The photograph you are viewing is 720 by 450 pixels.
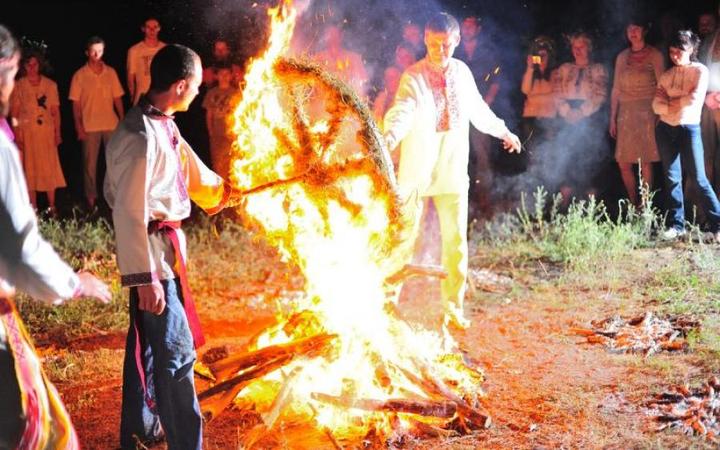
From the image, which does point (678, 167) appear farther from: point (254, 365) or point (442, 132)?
point (254, 365)

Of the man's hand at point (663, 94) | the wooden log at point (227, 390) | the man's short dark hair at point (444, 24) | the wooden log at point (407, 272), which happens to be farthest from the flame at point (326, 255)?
the man's hand at point (663, 94)

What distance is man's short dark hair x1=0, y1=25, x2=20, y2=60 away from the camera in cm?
317

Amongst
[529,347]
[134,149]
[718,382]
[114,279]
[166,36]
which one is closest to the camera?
[134,149]

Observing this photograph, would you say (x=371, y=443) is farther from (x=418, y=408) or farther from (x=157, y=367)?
(x=157, y=367)

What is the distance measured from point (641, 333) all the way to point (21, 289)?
485 cm

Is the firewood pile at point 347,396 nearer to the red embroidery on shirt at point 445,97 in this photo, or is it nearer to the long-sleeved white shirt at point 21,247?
the long-sleeved white shirt at point 21,247

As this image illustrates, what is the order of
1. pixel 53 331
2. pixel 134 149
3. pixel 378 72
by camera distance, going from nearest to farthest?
1. pixel 134 149
2. pixel 53 331
3. pixel 378 72

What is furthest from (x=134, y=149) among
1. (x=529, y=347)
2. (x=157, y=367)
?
(x=529, y=347)

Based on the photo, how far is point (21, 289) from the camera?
3141mm

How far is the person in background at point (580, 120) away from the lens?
10156mm

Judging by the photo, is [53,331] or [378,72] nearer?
[53,331]

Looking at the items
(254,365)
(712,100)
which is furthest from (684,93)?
(254,365)

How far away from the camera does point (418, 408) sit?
4691 millimetres

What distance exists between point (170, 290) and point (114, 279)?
4.66m
